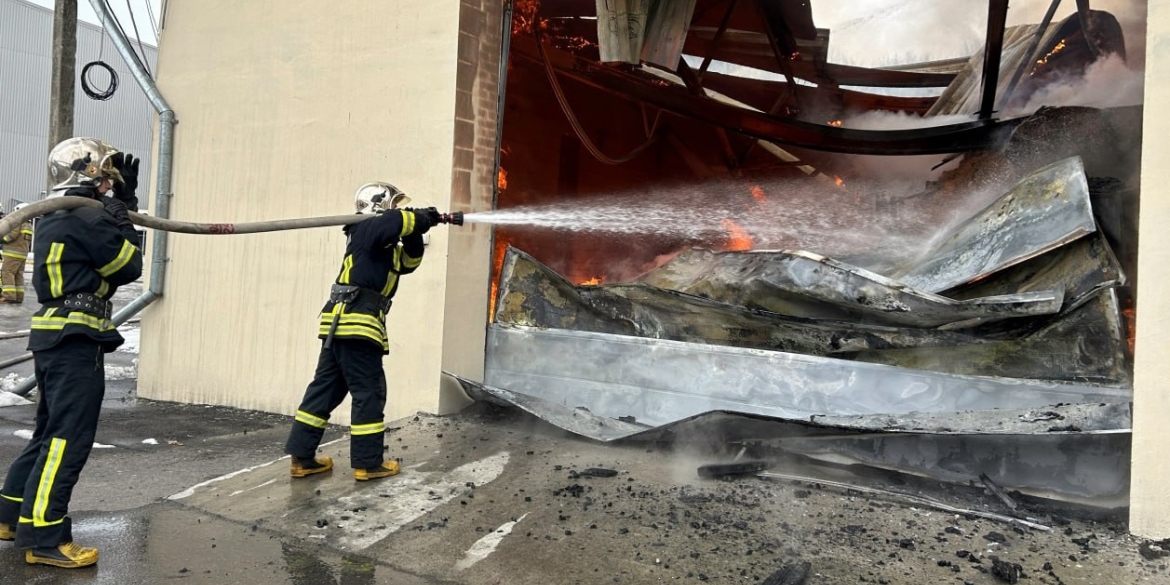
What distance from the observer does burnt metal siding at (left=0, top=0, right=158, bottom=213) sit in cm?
2947

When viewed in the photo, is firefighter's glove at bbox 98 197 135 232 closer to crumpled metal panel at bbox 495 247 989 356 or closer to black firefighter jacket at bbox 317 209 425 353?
black firefighter jacket at bbox 317 209 425 353

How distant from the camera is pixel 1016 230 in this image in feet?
13.2

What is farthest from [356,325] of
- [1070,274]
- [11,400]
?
[11,400]

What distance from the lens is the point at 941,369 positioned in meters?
4.04

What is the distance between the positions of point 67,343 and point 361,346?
1.40 m

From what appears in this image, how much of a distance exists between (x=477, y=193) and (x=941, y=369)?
3232mm

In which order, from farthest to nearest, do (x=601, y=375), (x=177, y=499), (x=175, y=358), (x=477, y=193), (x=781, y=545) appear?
(x=175, y=358) < (x=477, y=193) < (x=601, y=375) < (x=177, y=499) < (x=781, y=545)

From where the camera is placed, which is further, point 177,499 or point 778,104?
point 778,104

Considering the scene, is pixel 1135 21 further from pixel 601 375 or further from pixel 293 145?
pixel 293 145

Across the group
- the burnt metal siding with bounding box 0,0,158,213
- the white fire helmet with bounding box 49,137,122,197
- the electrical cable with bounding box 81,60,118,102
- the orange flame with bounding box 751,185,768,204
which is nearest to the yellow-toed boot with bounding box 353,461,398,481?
the white fire helmet with bounding box 49,137,122,197

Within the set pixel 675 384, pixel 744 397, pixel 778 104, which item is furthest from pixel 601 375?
pixel 778 104

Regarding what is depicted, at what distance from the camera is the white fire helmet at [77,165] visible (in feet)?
11.2

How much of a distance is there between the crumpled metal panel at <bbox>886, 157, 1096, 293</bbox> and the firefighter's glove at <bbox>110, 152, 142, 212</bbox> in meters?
4.06

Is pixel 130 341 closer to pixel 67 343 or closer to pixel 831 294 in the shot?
pixel 67 343
